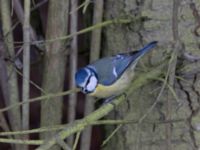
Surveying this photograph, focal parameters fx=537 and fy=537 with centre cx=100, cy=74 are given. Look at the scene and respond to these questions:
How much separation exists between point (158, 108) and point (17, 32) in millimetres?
526

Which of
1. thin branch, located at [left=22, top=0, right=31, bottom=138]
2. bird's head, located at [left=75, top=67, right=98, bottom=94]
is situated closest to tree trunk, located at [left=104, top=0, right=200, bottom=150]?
bird's head, located at [left=75, top=67, right=98, bottom=94]

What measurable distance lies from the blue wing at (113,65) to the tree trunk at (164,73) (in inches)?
1.3

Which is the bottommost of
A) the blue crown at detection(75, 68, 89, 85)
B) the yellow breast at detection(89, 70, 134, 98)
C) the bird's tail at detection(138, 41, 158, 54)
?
the yellow breast at detection(89, 70, 134, 98)

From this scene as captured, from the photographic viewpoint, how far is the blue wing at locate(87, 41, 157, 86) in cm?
133

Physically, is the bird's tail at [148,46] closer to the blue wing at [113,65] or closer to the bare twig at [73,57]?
the blue wing at [113,65]

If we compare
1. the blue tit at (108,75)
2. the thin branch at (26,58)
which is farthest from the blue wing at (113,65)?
the thin branch at (26,58)

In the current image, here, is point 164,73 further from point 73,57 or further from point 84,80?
point 73,57

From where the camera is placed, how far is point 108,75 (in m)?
1.43

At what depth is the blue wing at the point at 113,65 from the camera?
4.38 ft

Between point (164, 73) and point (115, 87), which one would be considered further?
point (115, 87)

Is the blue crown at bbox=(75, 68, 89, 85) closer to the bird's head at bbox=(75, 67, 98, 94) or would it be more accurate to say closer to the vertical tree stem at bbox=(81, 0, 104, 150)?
the bird's head at bbox=(75, 67, 98, 94)

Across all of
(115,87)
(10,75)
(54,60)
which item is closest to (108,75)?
(115,87)

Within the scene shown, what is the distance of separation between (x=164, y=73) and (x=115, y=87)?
18cm

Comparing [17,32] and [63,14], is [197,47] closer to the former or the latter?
[63,14]
